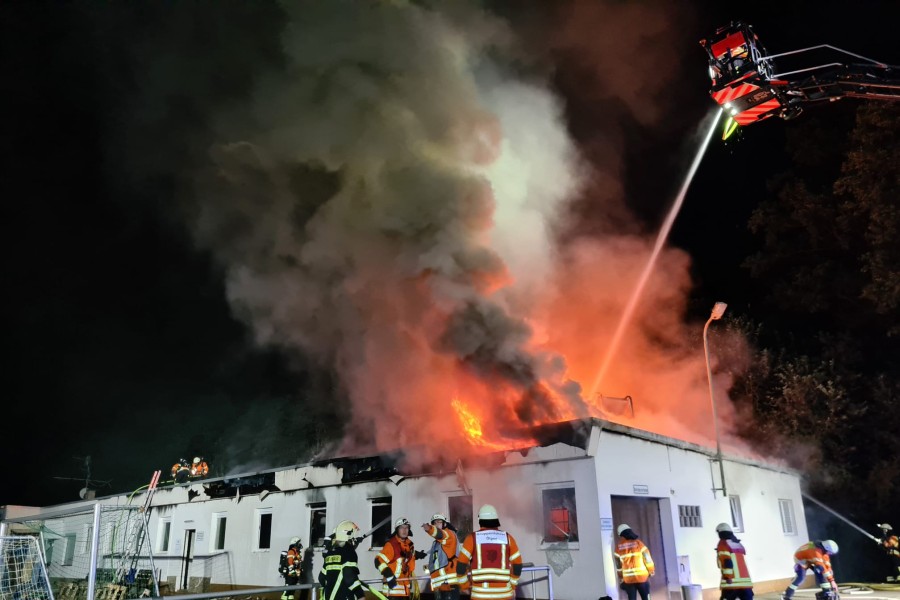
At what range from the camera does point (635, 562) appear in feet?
33.9

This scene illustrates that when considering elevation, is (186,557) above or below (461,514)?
below

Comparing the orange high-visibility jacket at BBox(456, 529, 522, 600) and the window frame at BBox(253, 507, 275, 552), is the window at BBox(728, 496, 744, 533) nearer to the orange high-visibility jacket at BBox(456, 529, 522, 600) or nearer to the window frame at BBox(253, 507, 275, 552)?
the orange high-visibility jacket at BBox(456, 529, 522, 600)

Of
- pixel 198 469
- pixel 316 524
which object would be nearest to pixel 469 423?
pixel 316 524

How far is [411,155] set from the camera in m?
17.8

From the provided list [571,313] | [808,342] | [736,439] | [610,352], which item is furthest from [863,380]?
[571,313]

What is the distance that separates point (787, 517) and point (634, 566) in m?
9.88

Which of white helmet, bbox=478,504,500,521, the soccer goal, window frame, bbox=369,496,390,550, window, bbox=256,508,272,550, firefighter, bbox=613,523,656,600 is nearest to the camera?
white helmet, bbox=478,504,500,521

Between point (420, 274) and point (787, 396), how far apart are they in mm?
14835

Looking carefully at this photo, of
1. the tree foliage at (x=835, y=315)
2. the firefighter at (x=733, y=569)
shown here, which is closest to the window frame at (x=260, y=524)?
the firefighter at (x=733, y=569)

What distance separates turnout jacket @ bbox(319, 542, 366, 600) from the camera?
7.54 m

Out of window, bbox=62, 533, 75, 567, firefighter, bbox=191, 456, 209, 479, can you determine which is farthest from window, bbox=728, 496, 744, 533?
window, bbox=62, 533, 75, 567

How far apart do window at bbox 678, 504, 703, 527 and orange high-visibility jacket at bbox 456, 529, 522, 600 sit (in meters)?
7.68

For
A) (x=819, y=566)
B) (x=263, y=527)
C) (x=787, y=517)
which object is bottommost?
(x=819, y=566)

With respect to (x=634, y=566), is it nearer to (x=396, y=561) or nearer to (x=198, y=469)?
(x=396, y=561)
